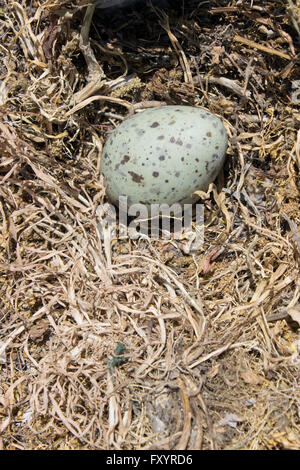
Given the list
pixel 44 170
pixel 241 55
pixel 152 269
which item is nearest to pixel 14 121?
pixel 44 170

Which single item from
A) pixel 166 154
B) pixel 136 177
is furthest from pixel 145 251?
pixel 166 154

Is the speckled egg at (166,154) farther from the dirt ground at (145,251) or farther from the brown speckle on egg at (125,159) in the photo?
the dirt ground at (145,251)

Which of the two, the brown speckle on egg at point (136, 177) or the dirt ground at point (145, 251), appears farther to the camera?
the brown speckle on egg at point (136, 177)

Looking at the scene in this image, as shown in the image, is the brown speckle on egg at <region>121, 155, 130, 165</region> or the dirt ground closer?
the dirt ground

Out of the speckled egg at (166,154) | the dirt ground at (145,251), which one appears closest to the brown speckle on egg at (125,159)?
the speckled egg at (166,154)

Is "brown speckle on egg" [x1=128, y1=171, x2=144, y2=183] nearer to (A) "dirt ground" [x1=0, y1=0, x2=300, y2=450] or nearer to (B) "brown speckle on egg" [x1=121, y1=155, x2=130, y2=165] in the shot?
(B) "brown speckle on egg" [x1=121, y1=155, x2=130, y2=165]

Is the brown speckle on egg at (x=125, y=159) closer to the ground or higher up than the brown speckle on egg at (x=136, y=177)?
higher up

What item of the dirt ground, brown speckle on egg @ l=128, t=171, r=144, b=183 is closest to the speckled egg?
brown speckle on egg @ l=128, t=171, r=144, b=183
